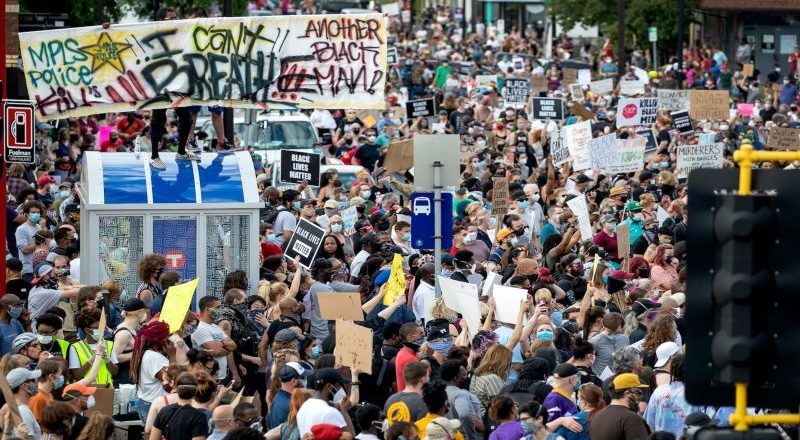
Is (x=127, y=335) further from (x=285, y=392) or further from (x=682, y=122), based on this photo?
(x=682, y=122)

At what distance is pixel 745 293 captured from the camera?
6633 mm

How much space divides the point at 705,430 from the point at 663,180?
17.2 metres

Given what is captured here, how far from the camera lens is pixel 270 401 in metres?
11.9

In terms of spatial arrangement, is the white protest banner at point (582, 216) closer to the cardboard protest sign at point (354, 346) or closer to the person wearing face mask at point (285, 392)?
the cardboard protest sign at point (354, 346)

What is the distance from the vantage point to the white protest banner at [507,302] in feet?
45.0

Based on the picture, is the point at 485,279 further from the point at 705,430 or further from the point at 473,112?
the point at 473,112

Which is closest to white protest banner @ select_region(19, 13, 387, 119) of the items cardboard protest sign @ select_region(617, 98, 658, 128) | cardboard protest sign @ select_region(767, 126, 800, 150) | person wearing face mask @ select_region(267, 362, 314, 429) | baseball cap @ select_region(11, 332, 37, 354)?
baseball cap @ select_region(11, 332, 37, 354)

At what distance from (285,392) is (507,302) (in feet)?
9.60

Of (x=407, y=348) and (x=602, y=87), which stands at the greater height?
(x=602, y=87)

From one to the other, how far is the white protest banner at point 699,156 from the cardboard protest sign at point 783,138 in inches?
107

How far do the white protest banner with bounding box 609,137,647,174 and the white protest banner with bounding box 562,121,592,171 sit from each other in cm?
50

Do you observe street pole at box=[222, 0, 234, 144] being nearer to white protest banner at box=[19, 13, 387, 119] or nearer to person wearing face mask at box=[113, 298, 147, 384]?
white protest banner at box=[19, 13, 387, 119]

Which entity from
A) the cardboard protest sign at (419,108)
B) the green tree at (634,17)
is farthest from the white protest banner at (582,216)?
the green tree at (634,17)

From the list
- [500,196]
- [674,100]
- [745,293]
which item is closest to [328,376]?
[745,293]
